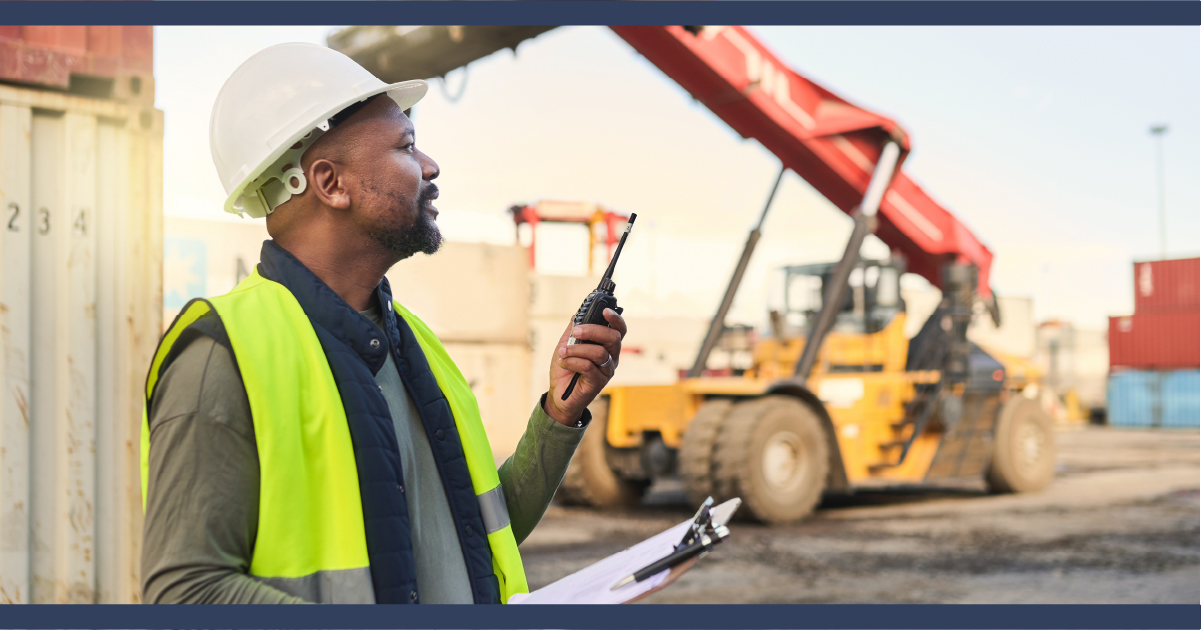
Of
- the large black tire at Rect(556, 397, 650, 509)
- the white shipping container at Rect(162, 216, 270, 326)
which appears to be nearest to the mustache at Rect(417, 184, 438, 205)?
the large black tire at Rect(556, 397, 650, 509)

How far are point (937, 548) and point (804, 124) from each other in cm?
383

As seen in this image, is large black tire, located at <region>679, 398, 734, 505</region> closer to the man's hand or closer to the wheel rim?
the wheel rim

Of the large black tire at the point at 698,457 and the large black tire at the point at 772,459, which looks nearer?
the large black tire at the point at 772,459

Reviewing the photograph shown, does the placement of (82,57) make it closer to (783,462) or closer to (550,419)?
(550,419)

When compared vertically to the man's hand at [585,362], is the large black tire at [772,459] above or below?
below

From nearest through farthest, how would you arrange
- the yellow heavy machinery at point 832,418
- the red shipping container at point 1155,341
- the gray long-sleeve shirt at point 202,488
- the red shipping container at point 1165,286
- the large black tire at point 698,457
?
the gray long-sleeve shirt at point 202,488
the large black tire at point 698,457
the yellow heavy machinery at point 832,418
the red shipping container at point 1155,341
the red shipping container at point 1165,286

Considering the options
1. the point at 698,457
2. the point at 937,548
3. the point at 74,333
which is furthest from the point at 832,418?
the point at 74,333

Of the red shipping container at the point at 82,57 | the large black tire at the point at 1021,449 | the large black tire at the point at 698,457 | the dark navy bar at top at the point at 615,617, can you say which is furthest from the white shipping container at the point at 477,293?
the dark navy bar at top at the point at 615,617

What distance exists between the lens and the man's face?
1523 mm

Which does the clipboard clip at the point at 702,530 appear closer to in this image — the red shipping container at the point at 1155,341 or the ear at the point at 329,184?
the ear at the point at 329,184

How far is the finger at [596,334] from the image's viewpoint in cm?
157

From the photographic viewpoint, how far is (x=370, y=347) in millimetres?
1467

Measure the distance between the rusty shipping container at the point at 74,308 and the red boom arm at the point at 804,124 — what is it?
4996mm
